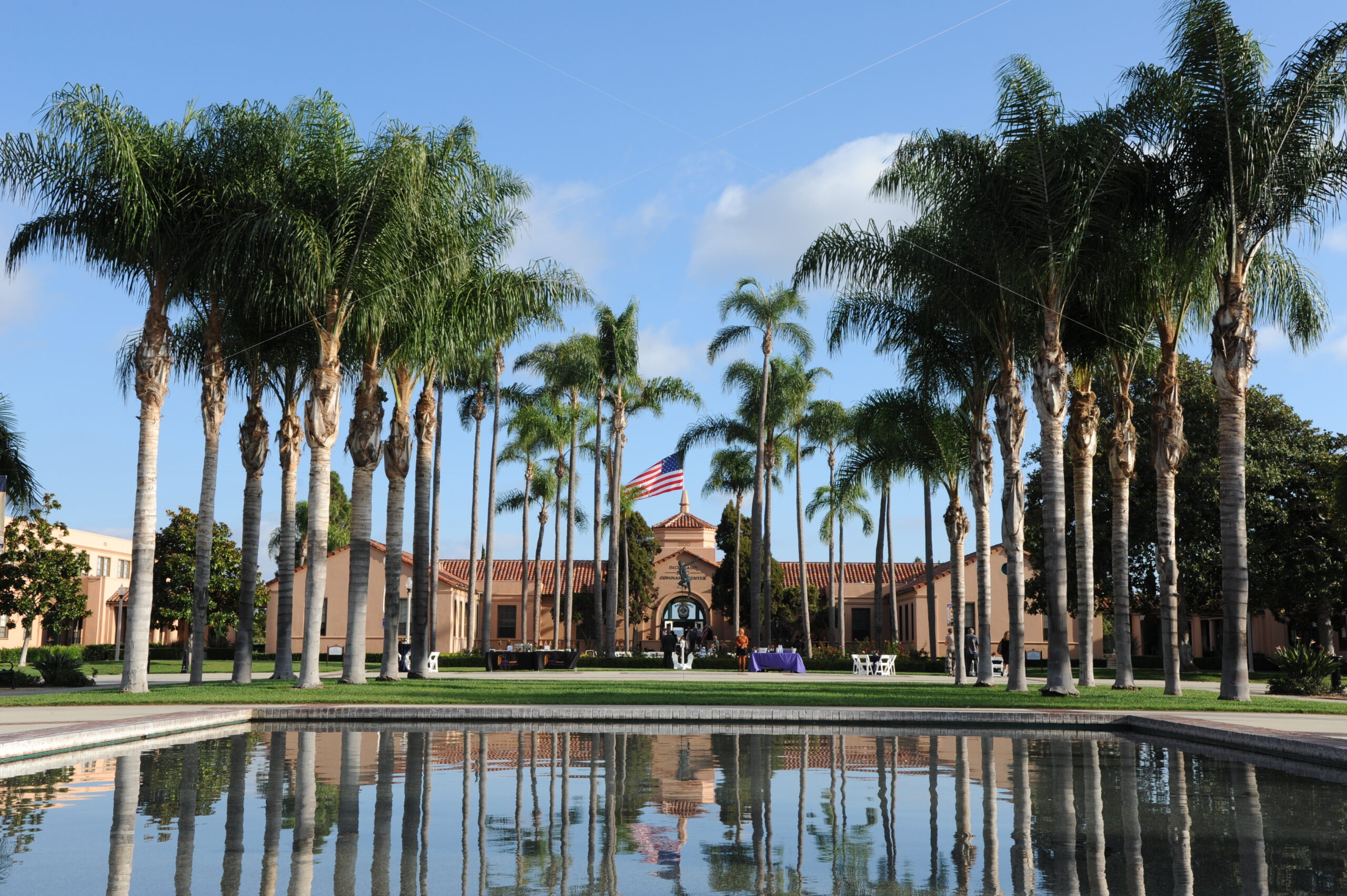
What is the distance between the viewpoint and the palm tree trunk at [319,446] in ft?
65.5

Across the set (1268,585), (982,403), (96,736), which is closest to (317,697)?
(96,736)

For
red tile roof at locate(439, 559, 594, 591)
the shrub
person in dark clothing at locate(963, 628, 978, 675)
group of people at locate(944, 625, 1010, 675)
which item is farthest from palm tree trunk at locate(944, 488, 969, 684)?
red tile roof at locate(439, 559, 594, 591)

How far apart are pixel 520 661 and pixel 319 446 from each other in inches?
572

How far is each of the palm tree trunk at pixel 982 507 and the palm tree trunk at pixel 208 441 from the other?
597 inches

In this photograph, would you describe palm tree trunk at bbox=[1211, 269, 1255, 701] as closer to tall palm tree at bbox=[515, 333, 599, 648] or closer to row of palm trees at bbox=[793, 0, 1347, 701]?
row of palm trees at bbox=[793, 0, 1347, 701]

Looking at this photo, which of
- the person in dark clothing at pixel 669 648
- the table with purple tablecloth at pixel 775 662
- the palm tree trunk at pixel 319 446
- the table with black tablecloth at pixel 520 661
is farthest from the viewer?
the person in dark clothing at pixel 669 648

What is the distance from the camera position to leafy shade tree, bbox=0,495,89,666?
35.2 m

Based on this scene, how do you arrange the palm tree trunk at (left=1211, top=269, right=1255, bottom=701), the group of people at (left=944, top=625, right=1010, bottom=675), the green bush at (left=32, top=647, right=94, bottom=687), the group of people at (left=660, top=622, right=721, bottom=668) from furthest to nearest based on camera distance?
the group of people at (left=660, top=622, right=721, bottom=668) < the group of people at (left=944, top=625, right=1010, bottom=675) < the green bush at (left=32, top=647, right=94, bottom=687) < the palm tree trunk at (left=1211, top=269, right=1255, bottom=701)

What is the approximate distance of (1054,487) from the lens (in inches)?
757

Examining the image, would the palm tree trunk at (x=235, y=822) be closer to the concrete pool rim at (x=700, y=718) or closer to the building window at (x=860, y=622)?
the concrete pool rim at (x=700, y=718)

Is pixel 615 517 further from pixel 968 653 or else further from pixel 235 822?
pixel 235 822

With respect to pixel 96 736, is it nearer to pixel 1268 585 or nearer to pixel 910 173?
pixel 910 173

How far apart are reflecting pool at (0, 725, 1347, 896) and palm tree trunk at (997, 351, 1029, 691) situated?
28.4 ft

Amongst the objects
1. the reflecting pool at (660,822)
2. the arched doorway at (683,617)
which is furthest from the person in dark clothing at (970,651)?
the arched doorway at (683,617)
